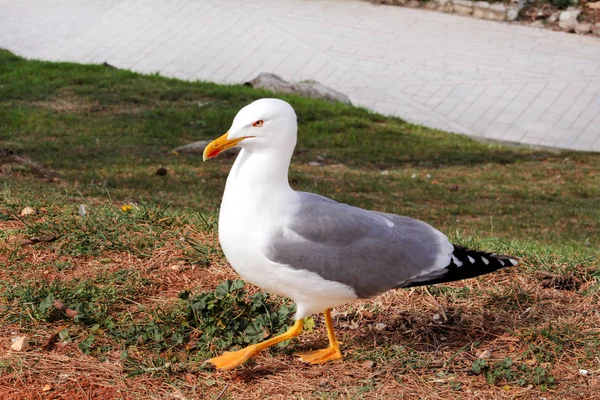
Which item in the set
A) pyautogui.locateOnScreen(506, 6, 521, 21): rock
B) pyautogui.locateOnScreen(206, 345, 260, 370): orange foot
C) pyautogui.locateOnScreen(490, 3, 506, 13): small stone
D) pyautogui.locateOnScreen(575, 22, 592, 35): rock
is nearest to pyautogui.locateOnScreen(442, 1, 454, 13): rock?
pyautogui.locateOnScreen(490, 3, 506, 13): small stone

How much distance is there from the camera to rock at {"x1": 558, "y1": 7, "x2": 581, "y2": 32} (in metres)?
15.1

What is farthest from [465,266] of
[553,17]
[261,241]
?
[553,17]

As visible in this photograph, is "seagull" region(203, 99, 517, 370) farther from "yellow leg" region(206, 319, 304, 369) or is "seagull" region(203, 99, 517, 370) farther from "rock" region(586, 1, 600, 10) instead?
"rock" region(586, 1, 600, 10)

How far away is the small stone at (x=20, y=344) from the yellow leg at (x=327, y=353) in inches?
49.8

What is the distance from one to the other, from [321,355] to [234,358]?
1.38 ft

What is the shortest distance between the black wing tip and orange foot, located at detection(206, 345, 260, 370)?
0.76m

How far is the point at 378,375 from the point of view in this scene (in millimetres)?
3805

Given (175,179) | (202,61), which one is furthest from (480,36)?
(175,179)

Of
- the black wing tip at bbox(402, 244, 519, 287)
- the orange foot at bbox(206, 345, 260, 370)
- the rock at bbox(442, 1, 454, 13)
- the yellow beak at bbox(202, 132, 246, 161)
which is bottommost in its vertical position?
the rock at bbox(442, 1, 454, 13)

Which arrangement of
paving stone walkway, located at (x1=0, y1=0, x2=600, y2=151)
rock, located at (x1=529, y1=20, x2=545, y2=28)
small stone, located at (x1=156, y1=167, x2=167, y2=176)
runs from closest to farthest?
small stone, located at (x1=156, y1=167, x2=167, y2=176) < paving stone walkway, located at (x1=0, y1=0, x2=600, y2=151) < rock, located at (x1=529, y1=20, x2=545, y2=28)

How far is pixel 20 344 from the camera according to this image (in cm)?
389

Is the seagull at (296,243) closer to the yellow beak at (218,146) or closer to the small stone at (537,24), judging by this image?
the yellow beak at (218,146)

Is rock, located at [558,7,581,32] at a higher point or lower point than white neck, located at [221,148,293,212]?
lower

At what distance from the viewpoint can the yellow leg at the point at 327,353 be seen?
12.7 feet
